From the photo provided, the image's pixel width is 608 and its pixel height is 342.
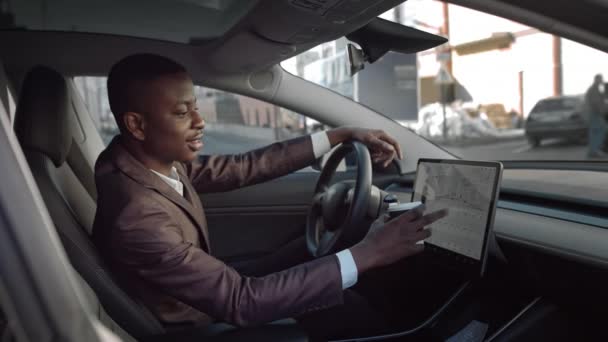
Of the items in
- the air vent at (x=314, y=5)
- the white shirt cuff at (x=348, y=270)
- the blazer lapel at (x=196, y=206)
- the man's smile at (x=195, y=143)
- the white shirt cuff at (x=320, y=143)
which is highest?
the air vent at (x=314, y=5)

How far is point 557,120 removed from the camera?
11867 millimetres

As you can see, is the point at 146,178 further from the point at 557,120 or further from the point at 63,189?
the point at 557,120

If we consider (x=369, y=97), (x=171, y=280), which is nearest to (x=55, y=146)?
(x=171, y=280)

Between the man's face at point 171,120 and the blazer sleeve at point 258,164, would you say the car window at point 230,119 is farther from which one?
the man's face at point 171,120

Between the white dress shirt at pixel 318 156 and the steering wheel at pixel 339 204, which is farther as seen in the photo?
the steering wheel at pixel 339 204

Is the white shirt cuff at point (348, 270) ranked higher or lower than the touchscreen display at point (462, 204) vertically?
lower

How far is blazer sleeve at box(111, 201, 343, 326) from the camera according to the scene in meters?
1.33

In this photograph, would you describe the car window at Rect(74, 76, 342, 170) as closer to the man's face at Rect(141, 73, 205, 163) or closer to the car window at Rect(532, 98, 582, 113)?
the man's face at Rect(141, 73, 205, 163)

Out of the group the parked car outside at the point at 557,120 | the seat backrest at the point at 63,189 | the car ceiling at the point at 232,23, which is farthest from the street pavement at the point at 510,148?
the seat backrest at the point at 63,189

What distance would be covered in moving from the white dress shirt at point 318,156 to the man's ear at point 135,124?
0.11 metres

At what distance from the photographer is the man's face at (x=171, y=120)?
4.84 ft

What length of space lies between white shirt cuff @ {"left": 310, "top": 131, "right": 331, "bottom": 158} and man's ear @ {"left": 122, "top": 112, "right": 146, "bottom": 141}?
2.61ft

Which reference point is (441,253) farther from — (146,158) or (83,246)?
(83,246)

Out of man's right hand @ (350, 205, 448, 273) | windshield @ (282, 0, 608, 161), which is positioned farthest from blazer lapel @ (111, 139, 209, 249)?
windshield @ (282, 0, 608, 161)
